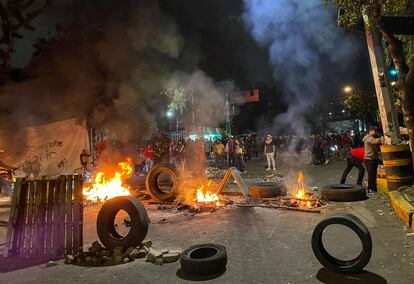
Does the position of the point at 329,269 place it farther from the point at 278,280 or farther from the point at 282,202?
the point at 282,202

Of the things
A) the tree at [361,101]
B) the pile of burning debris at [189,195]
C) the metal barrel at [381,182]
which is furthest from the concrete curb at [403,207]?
the tree at [361,101]

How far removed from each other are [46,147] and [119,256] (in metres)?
11.5

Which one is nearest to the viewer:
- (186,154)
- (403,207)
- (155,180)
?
(403,207)

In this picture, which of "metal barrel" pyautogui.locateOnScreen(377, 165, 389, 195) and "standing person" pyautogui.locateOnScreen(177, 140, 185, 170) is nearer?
"metal barrel" pyautogui.locateOnScreen(377, 165, 389, 195)

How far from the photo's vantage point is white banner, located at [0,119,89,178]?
1431 cm

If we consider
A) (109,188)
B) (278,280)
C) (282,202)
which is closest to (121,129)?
(109,188)

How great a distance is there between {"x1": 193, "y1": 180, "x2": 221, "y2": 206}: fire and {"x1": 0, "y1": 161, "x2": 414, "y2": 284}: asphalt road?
1280 millimetres

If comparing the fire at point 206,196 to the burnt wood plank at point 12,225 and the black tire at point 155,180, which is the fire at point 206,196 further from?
the burnt wood plank at point 12,225

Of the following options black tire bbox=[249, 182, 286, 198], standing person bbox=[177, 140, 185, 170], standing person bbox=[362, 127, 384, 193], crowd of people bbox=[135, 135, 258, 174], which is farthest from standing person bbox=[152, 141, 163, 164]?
standing person bbox=[362, 127, 384, 193]

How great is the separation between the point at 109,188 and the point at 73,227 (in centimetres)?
592

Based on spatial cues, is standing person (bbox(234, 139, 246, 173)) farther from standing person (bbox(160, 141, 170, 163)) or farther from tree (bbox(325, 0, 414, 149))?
tree (bbox(325, 0, 414, 149))

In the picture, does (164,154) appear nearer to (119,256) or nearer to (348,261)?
(119,256)

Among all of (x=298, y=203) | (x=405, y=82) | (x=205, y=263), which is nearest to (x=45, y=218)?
(x=205, y=263)

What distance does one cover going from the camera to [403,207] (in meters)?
6.88
